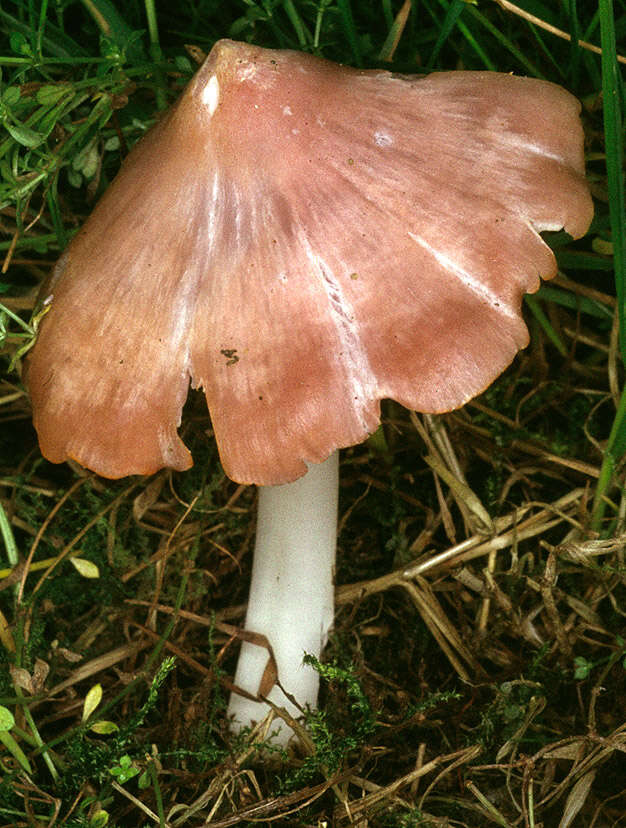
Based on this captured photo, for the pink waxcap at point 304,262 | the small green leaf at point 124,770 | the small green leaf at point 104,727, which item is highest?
the pink waxcap at point 304,262

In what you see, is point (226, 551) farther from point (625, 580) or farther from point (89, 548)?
point (625, 580)

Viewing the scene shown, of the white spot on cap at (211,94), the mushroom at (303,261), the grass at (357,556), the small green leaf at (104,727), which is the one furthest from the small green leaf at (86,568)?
the white spot on cap at (211,94)

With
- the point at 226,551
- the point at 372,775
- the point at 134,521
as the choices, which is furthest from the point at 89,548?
the point at 372,775

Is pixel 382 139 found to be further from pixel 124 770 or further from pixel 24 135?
pixel 124 770

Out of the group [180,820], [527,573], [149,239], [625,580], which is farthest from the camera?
[527,573]

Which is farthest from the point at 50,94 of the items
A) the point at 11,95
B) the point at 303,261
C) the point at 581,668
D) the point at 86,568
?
the point at 581,668

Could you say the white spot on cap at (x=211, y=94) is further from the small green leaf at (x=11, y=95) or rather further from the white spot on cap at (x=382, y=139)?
the small green leaf at (x=11, y=95)

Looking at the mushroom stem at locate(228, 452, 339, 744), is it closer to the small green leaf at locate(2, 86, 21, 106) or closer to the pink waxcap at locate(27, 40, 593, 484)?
the pink waxcap at locate(27, 40, 593, 484)
